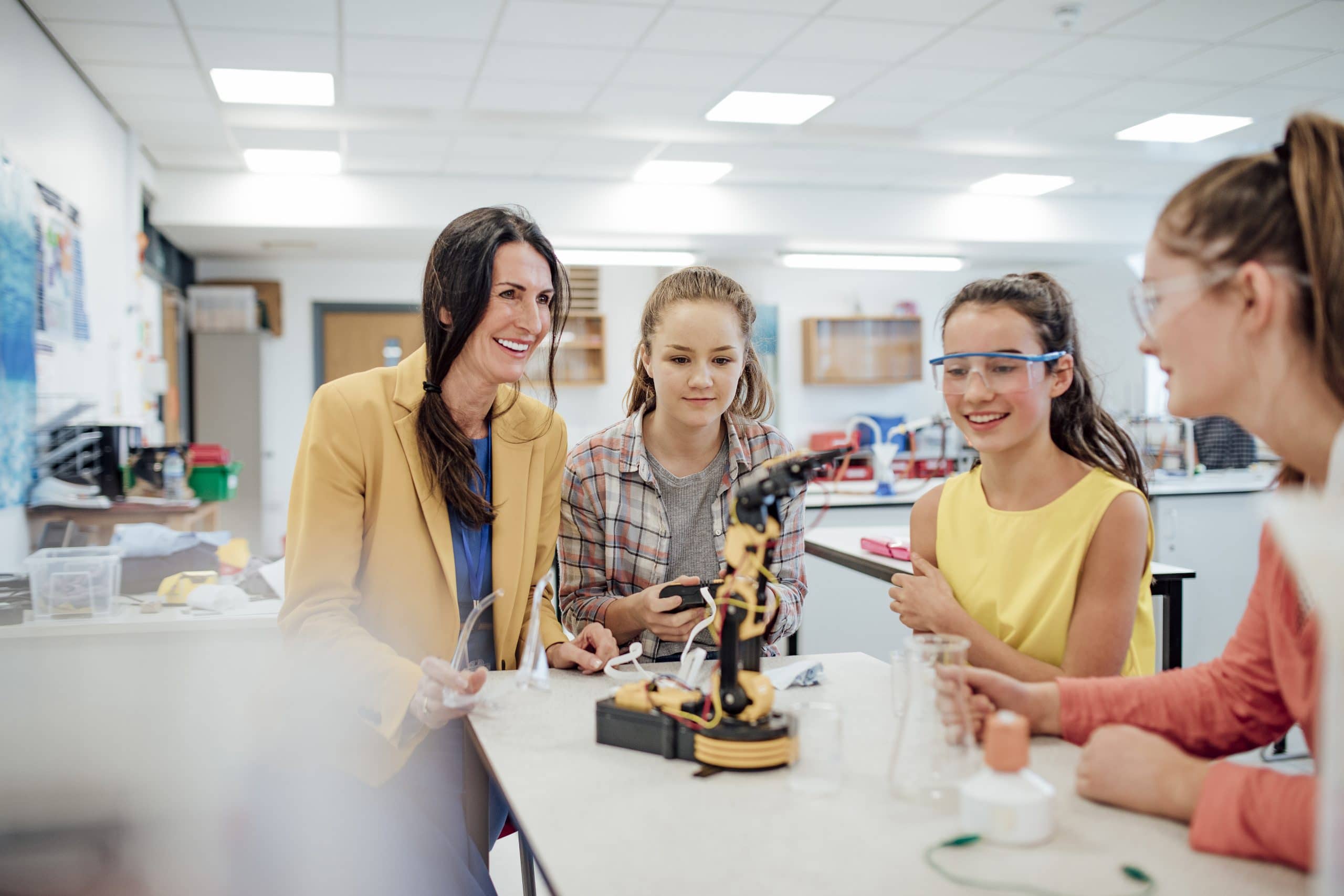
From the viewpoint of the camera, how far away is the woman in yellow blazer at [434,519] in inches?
54.6

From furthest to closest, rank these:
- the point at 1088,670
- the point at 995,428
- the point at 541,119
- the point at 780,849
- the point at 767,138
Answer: the point at 767,138 → the point at 541,119 → the point at 995,428 → the point at 1088,670 → the point at 780,849

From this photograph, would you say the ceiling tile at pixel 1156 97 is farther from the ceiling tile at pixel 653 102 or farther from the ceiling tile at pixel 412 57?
the ceiling tile at pixel 412 57

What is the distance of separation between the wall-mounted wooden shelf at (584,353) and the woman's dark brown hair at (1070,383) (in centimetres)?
639

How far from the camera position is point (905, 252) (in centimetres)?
762

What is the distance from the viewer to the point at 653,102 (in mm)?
5051

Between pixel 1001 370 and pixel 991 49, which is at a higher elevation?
pixel 991 49

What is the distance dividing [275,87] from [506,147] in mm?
1389

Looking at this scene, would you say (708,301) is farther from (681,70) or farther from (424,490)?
(681,70)

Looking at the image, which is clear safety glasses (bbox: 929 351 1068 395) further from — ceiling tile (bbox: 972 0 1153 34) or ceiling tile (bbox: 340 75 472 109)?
ceiling tile (bbox: 340 75 472 109)

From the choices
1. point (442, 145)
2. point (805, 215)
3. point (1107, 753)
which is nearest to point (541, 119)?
point (442, 145)

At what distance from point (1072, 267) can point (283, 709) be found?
8.50 meters

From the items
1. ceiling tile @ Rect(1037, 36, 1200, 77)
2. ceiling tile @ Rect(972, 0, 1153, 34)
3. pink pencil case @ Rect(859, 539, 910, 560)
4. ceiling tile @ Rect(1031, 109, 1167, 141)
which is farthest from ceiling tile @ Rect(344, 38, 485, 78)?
ceiling tile @ Rect(1031, 109, 1167, 141)

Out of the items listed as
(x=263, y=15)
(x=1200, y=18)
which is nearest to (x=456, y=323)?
(x=263, y=15)

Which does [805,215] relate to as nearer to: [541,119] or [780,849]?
[541,119]
